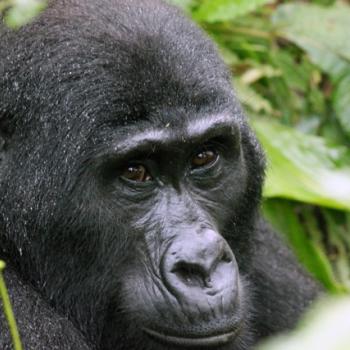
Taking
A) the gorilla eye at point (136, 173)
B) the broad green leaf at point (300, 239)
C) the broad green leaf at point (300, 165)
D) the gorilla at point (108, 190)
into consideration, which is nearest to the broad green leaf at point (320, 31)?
the broad green leaf at point (300, 165)

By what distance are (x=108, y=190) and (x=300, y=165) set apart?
2263mm

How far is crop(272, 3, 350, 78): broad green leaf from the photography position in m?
6.07

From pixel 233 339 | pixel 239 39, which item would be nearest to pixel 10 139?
pixel 233 339

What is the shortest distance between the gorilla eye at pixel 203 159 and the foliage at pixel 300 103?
59.0 inches

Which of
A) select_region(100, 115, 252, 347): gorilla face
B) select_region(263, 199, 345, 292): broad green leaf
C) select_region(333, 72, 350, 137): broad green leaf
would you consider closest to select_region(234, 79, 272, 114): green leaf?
select_region(333, 72, 350, 137): broad green leaf

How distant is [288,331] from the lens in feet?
15.4

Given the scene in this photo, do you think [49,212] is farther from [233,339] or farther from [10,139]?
[233,339]

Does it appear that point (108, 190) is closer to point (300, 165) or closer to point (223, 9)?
point (300, 165)

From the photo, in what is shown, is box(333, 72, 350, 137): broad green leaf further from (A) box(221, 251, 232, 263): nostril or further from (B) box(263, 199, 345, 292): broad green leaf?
(A) box(221, 251, 232, 263): nostril

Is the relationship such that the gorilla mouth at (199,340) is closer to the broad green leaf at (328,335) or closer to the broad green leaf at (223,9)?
the broad green leaf at (328,335)

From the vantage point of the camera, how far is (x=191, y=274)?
10.6 feet

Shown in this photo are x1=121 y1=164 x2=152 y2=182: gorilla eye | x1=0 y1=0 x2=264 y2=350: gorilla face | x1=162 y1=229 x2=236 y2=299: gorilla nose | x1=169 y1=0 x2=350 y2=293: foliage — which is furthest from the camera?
x1=169 y1=0 x2=350 y2=293: foliage

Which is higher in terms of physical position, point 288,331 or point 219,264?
point 219,264

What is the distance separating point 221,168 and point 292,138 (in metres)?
1.97
